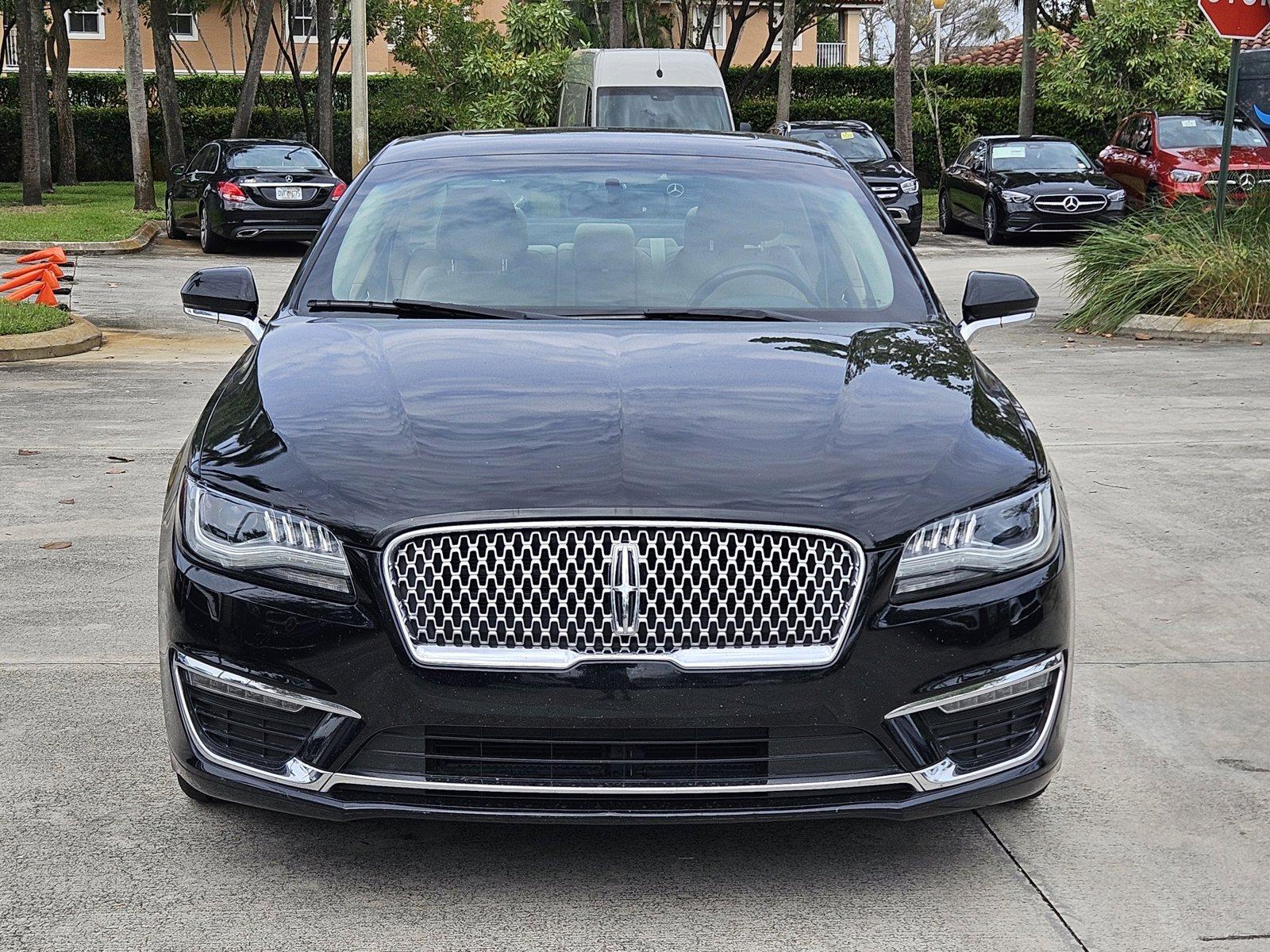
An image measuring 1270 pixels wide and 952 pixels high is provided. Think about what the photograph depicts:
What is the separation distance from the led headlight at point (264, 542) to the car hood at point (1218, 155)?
2166cm

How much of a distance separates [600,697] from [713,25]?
46.7 meters

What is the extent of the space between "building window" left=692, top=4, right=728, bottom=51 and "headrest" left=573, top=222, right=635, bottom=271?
42.3 meters

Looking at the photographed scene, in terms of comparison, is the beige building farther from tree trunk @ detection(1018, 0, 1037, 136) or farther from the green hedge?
tree trunk @ detection(1018, 0, 1037, 136)

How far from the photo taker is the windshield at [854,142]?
24906mm

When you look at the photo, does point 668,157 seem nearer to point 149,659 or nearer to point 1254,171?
point 149,659

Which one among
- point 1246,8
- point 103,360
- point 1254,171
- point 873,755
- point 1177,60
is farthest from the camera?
point 1177,60

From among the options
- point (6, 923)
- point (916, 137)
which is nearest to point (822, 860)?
point (6, 923)

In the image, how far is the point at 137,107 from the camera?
26422 mm

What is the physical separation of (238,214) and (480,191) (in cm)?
1760

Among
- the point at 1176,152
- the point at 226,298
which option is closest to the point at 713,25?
the point at 1176,152

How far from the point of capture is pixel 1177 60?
30.5m

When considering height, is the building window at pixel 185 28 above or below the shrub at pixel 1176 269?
above

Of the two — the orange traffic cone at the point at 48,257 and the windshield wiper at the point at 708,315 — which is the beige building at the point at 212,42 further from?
the windshield wiper at the point at 708,315

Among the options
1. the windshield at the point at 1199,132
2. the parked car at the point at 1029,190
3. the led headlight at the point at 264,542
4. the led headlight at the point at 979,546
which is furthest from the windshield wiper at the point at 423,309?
the windshield at the point at 1199,132
